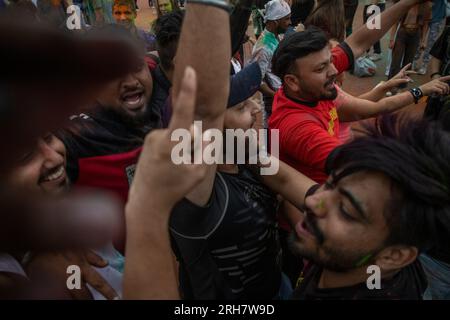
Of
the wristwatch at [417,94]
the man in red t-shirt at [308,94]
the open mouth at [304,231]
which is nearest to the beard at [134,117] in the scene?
the man in red t-shirt at [308,94]

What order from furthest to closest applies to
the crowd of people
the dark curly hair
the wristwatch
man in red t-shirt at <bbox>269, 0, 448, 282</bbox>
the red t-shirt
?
the wristwatch
man in red t-shirt at <bbox>269, 0, 448, 282</bbox>
the red t-shirt
the dark curly hair
the crowd of people

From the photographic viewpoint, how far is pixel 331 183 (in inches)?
46.9

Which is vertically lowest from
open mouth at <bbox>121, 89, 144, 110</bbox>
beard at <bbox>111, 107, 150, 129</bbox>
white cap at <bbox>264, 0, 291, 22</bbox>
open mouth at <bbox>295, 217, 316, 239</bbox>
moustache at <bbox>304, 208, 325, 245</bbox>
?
open mouth at <bbox>295, 217, 316, 239</bbox>

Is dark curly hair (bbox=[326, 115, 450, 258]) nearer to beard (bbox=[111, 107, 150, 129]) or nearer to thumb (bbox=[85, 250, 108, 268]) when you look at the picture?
thumb (bbox=[85, 250, 108, 268])

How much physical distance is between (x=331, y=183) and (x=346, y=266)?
0.28 metres

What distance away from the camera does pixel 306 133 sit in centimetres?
176

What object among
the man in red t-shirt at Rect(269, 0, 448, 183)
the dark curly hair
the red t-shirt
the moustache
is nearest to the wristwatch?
the man in red t-shirt at Rect(269, 0, 448, 183)

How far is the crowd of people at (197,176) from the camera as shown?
1.14 ft

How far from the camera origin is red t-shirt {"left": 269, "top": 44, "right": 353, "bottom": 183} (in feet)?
5.50

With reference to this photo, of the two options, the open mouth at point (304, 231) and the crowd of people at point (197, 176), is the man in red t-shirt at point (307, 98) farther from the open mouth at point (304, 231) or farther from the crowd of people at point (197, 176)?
the open mouth at point (304, 231)

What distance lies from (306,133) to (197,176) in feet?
4.01

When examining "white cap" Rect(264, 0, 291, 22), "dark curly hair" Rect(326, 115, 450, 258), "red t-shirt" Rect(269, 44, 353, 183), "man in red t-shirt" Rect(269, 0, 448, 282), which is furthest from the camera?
"white cap" Rect(264, 0, 291, 22)

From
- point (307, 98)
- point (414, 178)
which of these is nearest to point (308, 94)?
point (307, 98)

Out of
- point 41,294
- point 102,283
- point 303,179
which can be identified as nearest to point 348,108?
point 303,179
